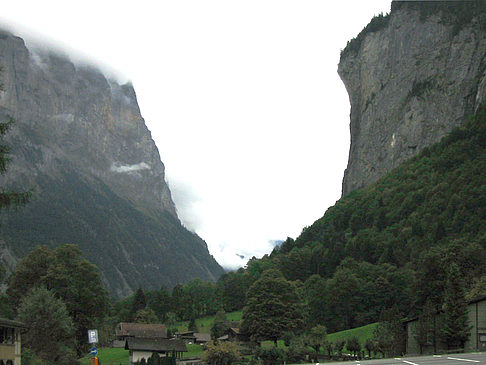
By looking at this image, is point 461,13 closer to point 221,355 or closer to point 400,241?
point 400,241

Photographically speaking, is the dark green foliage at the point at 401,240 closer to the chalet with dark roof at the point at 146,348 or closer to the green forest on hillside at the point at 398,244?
the green forest on hillside at the point at 398,244

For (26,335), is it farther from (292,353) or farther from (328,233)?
(328,233)

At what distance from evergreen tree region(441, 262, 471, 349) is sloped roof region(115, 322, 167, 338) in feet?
216

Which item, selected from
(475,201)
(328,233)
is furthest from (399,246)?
(328,233)

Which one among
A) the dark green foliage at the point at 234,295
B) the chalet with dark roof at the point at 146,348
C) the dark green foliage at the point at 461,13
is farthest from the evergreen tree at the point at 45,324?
the dark green foliage at the point at 461,13

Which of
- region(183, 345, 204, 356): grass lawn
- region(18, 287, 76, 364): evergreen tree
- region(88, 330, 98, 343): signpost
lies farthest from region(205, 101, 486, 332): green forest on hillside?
region(88, 330, 98, 343): signpost

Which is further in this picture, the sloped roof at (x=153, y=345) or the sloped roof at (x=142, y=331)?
the sloped roof at (x=142, y=331)

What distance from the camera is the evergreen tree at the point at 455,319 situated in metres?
49.3

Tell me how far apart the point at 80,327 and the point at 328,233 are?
339 feet

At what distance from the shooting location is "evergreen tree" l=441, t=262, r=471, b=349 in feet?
162

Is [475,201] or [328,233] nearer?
[475,201]

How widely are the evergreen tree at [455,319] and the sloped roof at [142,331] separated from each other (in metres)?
65.9

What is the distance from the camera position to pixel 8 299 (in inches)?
2522

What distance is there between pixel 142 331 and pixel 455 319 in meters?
71.0
